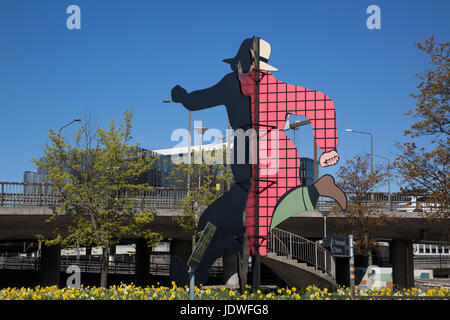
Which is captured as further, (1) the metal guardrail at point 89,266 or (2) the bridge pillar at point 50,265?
(1) the metal guardrail at point 89,266

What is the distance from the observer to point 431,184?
65.9ft

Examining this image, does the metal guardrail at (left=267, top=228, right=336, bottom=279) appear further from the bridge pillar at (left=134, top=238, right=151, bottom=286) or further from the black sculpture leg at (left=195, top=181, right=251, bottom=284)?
the bridge pillar at (left=134, top=238, right=151, bottom=286)

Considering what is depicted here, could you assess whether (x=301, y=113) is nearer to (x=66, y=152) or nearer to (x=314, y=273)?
(x=314, y=273)

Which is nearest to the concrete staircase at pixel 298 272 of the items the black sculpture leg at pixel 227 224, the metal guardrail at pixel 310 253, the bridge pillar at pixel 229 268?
the metal guardrail at pixel 310 253

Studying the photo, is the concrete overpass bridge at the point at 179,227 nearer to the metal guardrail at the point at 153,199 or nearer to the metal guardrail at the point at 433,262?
the metal guardrail at the point at 153,199

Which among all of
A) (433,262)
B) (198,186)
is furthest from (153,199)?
(433,262)

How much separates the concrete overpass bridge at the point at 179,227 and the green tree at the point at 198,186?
1.63 meters

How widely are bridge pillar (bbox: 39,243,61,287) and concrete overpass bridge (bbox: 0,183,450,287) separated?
0.15 meters

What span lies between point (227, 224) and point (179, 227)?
1881cm

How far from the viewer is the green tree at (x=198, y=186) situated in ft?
91.1

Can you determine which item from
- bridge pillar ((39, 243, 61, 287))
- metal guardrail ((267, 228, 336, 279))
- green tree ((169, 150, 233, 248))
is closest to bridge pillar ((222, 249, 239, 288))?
green tree ((169, 150, 233, 248))

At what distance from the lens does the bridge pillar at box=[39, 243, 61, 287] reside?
120ft

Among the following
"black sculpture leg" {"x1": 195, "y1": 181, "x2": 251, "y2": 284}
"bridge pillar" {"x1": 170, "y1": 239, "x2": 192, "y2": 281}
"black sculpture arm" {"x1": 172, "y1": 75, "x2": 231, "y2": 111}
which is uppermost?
"black sculpture arm" {"x1": 172, "y1": 75, "x2": 231, "y2": 111}
